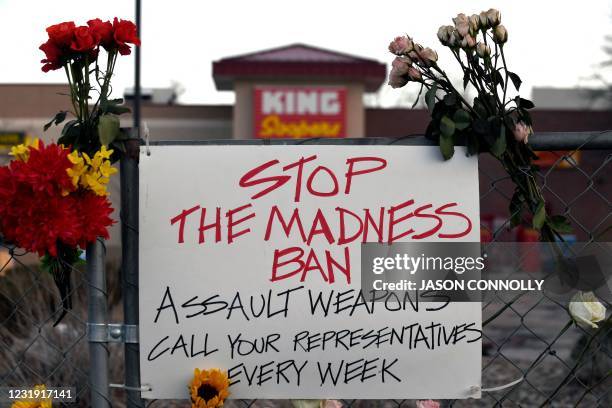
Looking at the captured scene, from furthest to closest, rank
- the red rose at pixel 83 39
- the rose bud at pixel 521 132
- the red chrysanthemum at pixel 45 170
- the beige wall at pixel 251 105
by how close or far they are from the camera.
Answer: the beige wall at pixel 251 105 < the rose bud at pixel 521 132 < the red rose at pixel 83 39 < the red chrysanthemum at pixel 45 170

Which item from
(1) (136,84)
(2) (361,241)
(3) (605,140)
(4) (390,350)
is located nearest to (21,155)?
(2) (361,241)

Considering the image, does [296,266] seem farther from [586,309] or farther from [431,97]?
[586,309]

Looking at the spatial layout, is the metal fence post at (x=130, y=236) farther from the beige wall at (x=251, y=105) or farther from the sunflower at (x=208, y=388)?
the beige wall at (x=251, y=105)

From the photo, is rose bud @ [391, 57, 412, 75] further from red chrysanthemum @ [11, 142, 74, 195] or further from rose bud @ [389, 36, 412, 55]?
red chrysanthemum @ [11, 142, 74, 195]

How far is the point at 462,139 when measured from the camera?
1999 millimetres

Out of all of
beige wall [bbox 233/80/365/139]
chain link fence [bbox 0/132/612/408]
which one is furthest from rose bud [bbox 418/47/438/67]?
beige wall [bbox 233/80/365/139]

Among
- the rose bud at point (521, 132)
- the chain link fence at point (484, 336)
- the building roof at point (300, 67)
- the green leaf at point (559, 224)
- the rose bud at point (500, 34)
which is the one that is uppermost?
the building roof at point (300, 67)

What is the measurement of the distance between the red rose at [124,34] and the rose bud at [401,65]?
2.12 ft

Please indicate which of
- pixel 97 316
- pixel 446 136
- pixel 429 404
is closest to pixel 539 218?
pixel 446 136

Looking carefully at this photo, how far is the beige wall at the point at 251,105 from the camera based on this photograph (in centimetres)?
2172

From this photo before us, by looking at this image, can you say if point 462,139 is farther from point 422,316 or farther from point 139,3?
→ point 139,3

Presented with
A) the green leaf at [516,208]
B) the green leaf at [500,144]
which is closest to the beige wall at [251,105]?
the green leaf at [516,208]

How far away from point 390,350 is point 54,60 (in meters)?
1.10

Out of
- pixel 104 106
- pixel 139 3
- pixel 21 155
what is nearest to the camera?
pixel 21 155
